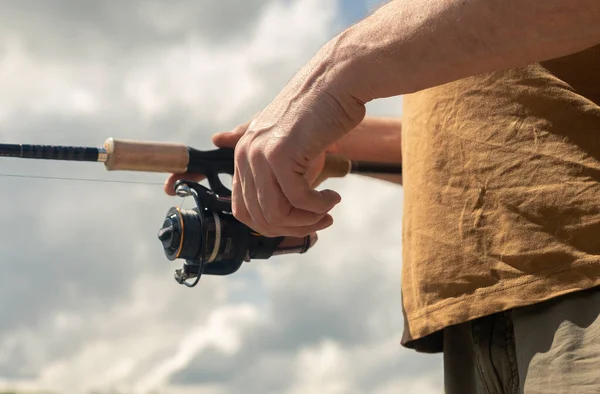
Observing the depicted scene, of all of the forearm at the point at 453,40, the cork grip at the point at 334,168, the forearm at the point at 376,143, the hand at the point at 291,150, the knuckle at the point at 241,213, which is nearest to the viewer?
the forearm at the point at 453,40

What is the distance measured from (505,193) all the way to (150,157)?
4.05ft

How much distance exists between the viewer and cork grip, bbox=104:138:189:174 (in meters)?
2.60

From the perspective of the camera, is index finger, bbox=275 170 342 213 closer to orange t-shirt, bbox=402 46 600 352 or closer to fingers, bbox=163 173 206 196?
orange t-shirt, bbox=402 46 600 352

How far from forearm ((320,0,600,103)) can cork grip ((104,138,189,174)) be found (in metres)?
1.09

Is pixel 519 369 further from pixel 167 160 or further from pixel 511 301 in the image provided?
pixel 167 160

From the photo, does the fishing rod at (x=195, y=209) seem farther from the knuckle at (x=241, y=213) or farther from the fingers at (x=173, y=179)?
the knuckle at (x=241, y=213)

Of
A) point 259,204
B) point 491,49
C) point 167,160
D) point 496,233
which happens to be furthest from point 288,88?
point 167,160

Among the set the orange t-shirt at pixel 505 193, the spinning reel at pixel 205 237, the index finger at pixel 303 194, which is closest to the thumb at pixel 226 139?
the spinning reel at pixel 205 237

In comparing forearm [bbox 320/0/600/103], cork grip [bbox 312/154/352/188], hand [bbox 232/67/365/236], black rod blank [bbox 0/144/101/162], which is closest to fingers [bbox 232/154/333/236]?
hand [bbox 232/67/365/236]

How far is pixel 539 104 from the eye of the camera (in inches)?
68.5

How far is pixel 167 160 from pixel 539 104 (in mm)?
1255

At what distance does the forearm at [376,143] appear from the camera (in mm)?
2891

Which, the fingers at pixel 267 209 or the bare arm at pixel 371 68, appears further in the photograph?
the fingers at pixel 267 209

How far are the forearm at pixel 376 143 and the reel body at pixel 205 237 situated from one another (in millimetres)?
635
